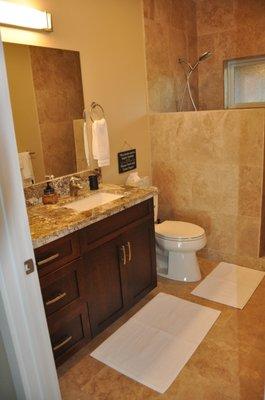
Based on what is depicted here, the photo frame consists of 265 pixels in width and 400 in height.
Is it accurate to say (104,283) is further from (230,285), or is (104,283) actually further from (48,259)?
(230,285)

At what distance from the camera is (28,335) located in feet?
3.89

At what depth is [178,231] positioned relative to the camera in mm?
2623

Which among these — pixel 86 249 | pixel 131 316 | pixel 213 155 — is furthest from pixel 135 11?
pixel 131 316

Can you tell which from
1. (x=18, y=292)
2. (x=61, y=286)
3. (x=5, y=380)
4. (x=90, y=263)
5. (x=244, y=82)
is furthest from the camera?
(x=244, y=82)

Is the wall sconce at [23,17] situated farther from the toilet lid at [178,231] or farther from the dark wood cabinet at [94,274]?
the toilet lid at [178,231]

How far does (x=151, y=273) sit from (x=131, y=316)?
1.12ft

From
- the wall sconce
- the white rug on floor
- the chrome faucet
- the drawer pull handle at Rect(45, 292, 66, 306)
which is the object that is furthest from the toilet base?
the wall sconce

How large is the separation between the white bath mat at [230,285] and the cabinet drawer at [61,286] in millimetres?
1106

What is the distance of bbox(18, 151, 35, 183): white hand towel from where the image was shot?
203 cm

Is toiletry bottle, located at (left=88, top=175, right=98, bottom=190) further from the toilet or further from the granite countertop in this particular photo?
the toilet

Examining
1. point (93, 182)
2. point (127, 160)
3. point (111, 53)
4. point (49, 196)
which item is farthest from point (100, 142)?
point (111, 53)

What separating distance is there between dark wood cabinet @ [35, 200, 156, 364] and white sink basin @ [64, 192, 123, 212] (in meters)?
0.24

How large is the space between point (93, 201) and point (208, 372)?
1.29 metres

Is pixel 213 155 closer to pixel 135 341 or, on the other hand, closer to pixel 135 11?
pixel 135 11
